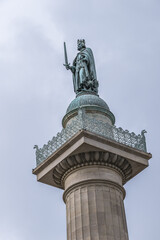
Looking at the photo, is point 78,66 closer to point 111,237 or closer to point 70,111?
point 70,111

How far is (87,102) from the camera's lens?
21906 mm

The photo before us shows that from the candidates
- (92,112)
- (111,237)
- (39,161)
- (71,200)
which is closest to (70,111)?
(92,112)

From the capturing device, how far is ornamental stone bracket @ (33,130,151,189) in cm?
1952

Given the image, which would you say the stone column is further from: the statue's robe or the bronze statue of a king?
the statue's robe

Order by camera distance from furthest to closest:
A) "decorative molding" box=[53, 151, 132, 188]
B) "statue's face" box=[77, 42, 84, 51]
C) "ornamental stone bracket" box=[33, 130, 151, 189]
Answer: "statue's face" box=[77, 42, 84, 51] < "decorative molding" box=[53, 151, 132, 188] < "ornamental stone bracket" box=[33, 130, 151, 189]

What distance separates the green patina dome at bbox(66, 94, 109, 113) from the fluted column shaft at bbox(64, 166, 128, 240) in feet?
9.95

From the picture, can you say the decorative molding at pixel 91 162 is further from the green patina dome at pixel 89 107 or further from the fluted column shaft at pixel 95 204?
the green patina dome at pixel 89 107

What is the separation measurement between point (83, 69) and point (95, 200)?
700cm

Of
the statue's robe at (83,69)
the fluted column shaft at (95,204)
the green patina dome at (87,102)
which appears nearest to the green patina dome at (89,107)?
the green patina dome at (87,102)

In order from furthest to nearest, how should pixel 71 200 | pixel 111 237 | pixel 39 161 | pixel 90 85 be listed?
pixel 90 85 → pixel 39 161 → pixel 71 200 → pixel 111 237

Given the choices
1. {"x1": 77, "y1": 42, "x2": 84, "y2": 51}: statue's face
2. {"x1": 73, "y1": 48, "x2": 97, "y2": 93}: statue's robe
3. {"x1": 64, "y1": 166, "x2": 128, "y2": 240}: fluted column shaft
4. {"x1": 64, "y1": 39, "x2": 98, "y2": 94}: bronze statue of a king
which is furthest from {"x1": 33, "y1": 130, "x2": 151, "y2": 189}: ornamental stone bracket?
{"x1": 77, "y1": 42, "x2": 84, "y2": 51}: statue's face

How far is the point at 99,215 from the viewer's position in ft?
61.5

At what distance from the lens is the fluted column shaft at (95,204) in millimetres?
18516

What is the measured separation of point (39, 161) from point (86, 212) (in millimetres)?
3328
